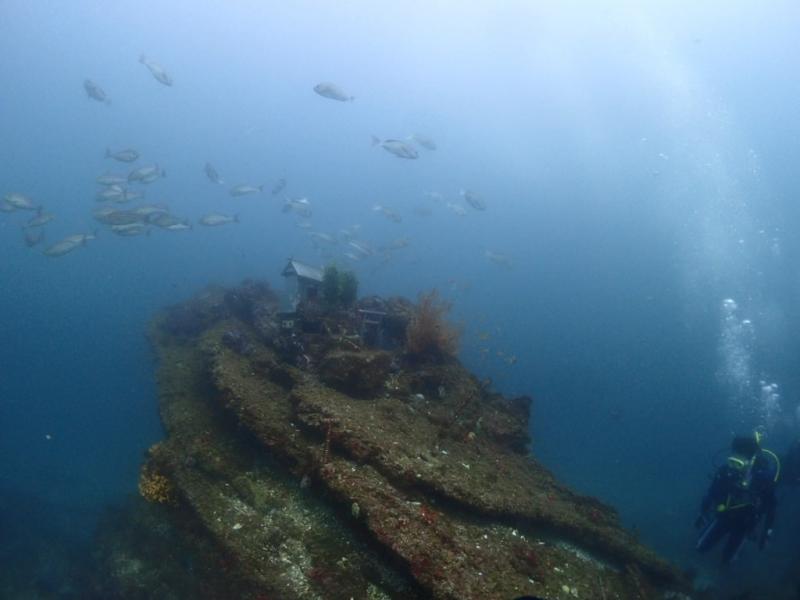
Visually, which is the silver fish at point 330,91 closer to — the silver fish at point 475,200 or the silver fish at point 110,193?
the silver fish at point 475,200

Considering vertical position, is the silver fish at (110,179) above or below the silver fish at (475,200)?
below

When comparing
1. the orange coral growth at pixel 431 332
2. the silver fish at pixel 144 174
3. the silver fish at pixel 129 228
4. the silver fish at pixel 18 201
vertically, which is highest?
the orange coral growth at pixel 431 332

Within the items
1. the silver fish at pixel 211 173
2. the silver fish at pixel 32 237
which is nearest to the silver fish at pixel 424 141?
the silver fish at pixel 211 173

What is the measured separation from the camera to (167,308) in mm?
19391

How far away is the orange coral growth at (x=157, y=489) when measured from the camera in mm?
7199

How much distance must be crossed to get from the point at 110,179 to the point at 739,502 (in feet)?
73.0

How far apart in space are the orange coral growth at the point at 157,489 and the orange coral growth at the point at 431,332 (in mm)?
5707

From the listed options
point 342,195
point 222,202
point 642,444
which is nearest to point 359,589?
point 642,444

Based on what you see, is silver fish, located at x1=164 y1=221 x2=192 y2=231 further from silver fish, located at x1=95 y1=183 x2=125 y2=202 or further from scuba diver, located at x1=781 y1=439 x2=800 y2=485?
scuba diver, located at x1=781 y1=439 x2=800 y2=485

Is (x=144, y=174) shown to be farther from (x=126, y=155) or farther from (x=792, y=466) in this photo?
(x=792, y=466)

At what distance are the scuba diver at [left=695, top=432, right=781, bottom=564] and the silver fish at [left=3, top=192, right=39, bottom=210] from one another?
23.1m

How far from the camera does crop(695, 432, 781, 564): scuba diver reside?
10664 millimetres

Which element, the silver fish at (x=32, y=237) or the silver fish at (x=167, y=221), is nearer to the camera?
the silver fish at (x=167, y=221)

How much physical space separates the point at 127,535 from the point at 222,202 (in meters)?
148
